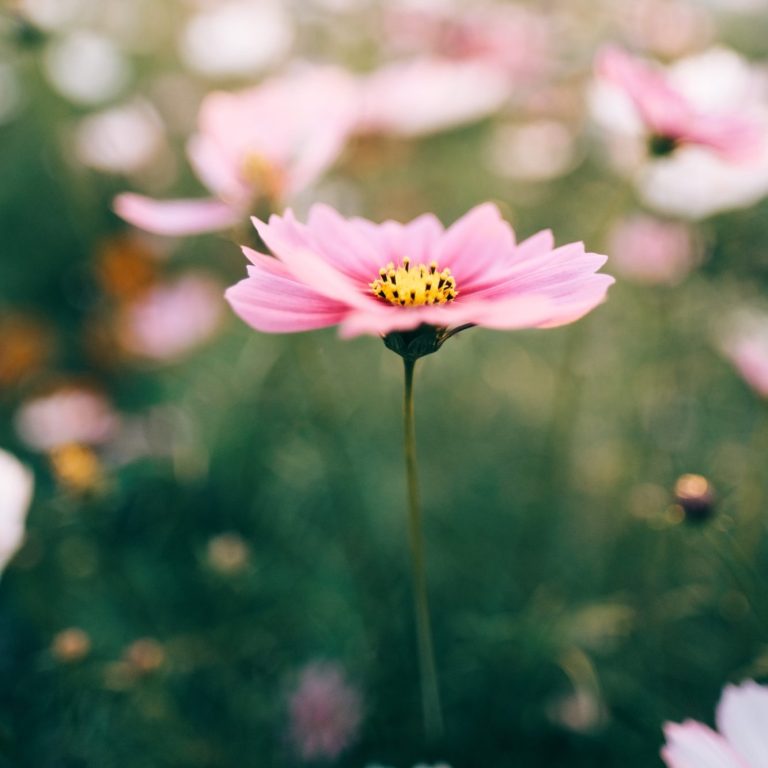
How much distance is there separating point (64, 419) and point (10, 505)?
2.11 ft

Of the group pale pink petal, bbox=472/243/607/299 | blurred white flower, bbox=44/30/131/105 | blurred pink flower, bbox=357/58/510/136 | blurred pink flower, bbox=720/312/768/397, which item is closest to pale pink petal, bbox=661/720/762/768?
pale pink petal, bbox=472/243/607/299

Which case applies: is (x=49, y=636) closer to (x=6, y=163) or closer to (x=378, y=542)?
(x=378, y=542)

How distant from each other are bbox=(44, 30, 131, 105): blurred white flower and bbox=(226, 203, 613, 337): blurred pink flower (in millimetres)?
1330

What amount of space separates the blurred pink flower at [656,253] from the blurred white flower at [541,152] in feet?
0.66

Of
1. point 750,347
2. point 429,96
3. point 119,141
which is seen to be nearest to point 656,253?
point 750,347

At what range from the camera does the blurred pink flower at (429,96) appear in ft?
3.59

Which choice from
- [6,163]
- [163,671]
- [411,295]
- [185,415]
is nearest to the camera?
[411,295]

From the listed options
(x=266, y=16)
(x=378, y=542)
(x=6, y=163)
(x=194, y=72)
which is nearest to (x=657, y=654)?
(x=378, y=542)

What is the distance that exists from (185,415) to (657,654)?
2.50 ft

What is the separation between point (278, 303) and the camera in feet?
1.45

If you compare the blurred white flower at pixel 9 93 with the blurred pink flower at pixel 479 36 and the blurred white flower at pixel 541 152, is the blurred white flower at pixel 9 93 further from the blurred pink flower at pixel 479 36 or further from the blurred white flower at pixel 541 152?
the blurred white flower at pixel 541 152

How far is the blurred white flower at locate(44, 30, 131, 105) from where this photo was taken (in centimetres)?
161

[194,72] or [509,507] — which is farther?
[194,72]

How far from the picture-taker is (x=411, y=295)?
51 cm
